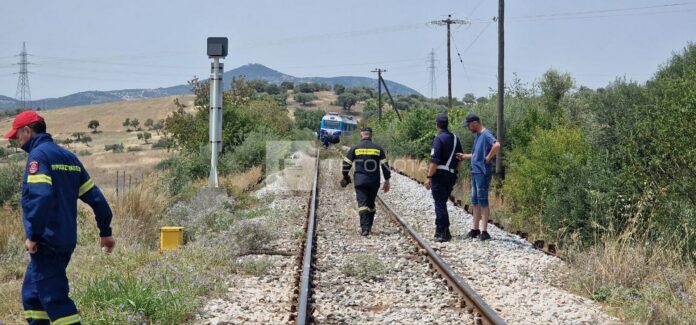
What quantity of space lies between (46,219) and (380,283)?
407cm

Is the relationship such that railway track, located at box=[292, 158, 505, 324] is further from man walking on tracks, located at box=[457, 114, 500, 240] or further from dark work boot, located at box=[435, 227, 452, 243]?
man walking on tracks, located at box=[457, 114, 500, 240]

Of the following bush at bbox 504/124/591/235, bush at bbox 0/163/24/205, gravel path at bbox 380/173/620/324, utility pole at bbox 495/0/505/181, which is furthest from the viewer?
bush at bbox 0/163/24/205

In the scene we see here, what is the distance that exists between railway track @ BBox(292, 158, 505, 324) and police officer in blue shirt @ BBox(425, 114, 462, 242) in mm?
579

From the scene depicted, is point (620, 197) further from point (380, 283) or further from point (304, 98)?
point (304, 98)

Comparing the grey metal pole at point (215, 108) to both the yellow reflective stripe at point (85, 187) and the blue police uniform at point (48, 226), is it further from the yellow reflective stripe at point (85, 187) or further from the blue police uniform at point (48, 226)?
the blue police uniform at point (48, 226)

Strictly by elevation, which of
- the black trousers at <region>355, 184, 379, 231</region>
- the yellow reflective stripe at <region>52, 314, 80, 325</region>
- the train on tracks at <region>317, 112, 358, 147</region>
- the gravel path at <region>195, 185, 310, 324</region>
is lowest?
the gravel path at <region>195, 185, 310, 324</region>

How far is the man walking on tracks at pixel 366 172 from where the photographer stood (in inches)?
462

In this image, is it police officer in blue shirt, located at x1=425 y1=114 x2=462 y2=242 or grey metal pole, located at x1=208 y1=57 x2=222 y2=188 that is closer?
police officer in blue shirt, located at x1=425 y1=114 x2=462 y2=242

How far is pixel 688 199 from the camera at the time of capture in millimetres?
9766

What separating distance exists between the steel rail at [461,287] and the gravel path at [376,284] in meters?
0.11

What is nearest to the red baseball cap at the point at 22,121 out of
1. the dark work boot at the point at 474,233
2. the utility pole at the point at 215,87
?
the dark work boot at the point at 474,233

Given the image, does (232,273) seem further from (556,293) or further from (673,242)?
(673,242)

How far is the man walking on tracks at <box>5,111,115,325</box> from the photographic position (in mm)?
4895

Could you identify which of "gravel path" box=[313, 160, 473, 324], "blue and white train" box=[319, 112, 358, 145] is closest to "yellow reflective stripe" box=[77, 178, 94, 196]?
"gravel path" box=[313, 160, 473, 324]
